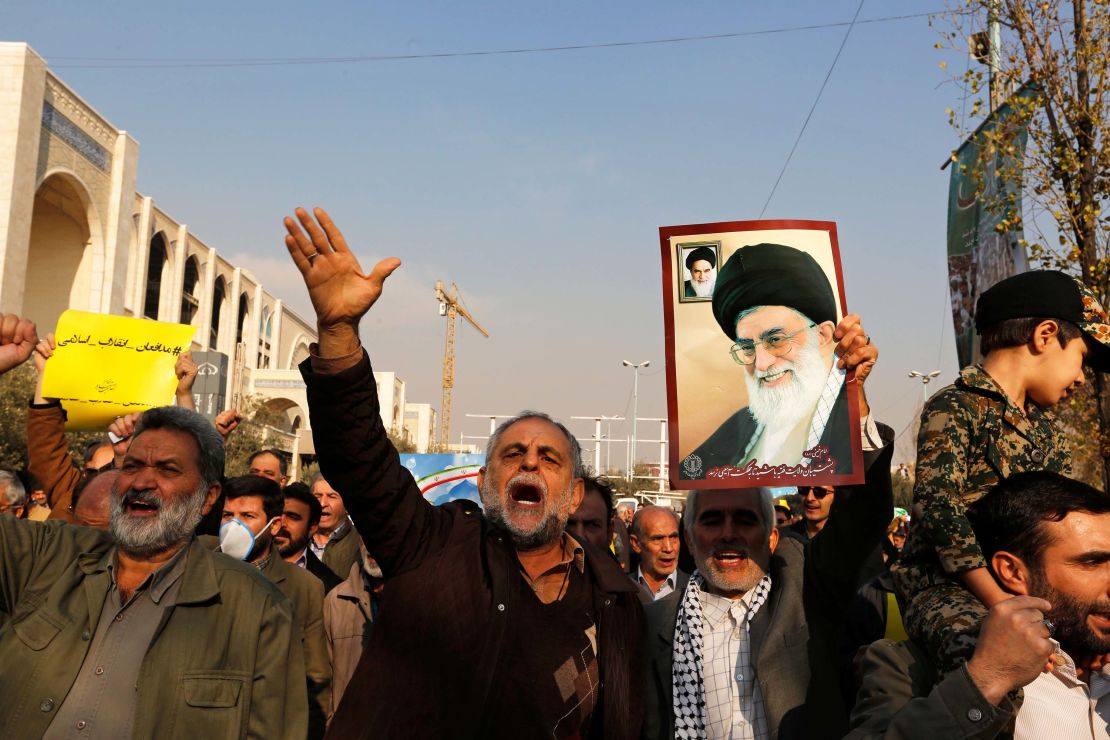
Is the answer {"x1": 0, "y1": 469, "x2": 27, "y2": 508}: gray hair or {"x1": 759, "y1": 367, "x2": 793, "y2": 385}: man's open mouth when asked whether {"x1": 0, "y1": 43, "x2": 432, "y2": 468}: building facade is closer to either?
{"x1": 0, "y1": 469, "x2": 27, "y2": 508}: gray hair

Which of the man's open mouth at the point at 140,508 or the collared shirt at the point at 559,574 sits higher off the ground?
the man's open mouth at the point at 140,508

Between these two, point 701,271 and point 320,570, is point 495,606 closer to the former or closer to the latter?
point 701,271

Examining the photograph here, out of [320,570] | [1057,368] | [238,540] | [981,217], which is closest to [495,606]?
[1057,368]

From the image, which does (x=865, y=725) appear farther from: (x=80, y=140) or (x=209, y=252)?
(x=209, y=252)

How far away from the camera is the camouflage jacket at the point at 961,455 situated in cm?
Answer: 258

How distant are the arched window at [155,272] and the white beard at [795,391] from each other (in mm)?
51557

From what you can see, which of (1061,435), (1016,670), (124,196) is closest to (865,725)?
(1016,670)

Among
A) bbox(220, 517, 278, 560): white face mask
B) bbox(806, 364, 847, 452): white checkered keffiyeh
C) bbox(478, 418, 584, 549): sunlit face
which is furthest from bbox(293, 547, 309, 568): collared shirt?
bbox(806, 364, 847, 452): white checkered keffiyeh

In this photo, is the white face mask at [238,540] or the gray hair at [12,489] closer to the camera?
the white face mask at [238,540]

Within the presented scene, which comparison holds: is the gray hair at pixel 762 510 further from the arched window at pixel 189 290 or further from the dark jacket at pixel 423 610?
the arched window at pixel 189 290

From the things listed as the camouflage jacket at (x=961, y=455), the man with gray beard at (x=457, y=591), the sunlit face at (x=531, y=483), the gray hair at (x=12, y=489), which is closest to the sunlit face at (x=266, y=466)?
the gray hair at (x=12, y=489)

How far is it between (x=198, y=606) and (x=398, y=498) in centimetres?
75

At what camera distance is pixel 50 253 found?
39.2 m

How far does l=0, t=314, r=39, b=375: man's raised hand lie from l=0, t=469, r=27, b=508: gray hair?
3.48m
